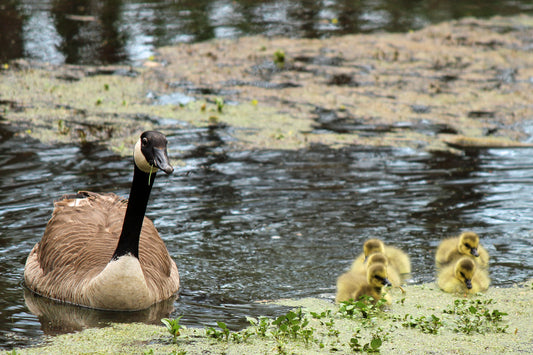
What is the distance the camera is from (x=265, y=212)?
8172mm

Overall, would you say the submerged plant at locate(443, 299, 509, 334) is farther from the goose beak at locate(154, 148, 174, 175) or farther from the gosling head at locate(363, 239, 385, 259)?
the goose beak at locate(154, 148, 174, 175)

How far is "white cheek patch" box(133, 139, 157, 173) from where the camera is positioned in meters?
5.79

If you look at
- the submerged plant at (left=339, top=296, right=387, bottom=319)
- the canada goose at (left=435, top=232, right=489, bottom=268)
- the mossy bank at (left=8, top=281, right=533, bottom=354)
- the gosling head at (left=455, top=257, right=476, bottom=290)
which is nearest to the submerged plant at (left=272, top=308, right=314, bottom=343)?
the mossy bank at (left=8, top=281, right=533, bottom=354)

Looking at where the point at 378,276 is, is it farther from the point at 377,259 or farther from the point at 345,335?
the point at 345,335

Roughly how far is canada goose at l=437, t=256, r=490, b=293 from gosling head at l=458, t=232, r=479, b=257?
285 millimetres

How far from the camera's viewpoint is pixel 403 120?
11625mm

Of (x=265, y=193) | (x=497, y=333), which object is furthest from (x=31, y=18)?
(x=497, y=333)

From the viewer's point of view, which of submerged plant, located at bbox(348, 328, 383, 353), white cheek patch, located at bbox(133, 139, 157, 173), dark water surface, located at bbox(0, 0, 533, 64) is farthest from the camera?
dark water surface, located at bbox(0, 0, 533, 64)

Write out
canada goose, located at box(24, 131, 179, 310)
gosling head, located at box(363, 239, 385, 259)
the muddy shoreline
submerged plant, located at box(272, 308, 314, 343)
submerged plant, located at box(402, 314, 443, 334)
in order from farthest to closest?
the muddy shoreline → gosling head, located at box(363, 239, 385, 259) → canada goose, located at box(24, 131, 179, 310) → submerged plant, located at box(402, 314, 443, 334) → submerged plant, located at box(272, 308, 314, 343)

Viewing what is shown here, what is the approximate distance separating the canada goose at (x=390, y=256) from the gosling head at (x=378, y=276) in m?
0.57

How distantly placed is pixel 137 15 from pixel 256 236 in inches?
416

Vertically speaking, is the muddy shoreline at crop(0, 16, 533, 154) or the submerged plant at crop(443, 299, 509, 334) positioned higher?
the muddy shoreline at crop(0, 16, 533, 154)

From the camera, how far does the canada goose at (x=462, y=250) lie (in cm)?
679

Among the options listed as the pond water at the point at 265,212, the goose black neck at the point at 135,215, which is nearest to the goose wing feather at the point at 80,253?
the pond water at the point at 265,212
